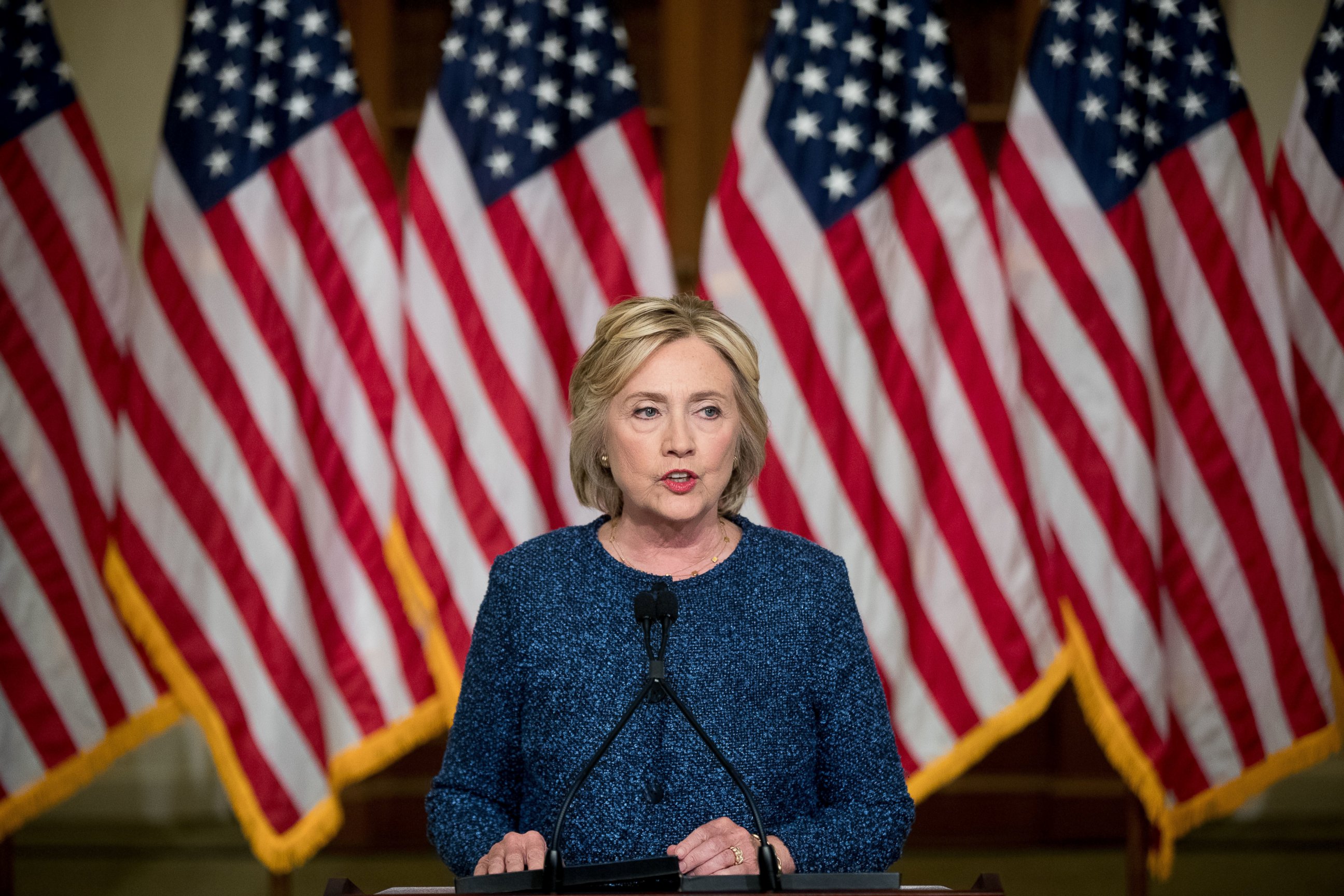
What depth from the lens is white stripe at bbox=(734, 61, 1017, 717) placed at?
120 inches

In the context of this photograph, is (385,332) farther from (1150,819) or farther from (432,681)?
(1150,819)

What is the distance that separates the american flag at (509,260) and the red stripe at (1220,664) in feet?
4.94

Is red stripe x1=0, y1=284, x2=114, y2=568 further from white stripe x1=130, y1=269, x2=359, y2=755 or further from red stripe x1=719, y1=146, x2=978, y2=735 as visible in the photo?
red stripe x1=719, y1=146, x2=978, y2=735

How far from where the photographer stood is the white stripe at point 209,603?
3033 millimetres

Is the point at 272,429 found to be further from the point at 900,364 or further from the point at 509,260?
the point at 900,364

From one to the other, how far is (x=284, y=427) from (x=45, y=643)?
0.79 metres

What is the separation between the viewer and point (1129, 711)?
10.0 ft


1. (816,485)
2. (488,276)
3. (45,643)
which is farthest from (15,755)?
(816,485)

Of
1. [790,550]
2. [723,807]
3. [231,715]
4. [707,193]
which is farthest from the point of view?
[707,193]

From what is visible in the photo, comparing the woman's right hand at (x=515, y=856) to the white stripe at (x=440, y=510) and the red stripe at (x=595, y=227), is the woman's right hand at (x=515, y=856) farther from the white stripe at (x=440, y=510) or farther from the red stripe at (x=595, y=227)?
the red stripe at (x=595, y=227)

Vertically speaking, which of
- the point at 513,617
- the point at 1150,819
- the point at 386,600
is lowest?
the point at 1150,819

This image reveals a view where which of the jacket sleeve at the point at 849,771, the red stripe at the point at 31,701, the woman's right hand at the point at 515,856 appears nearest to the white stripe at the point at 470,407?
the red stripe at the point at 31,701

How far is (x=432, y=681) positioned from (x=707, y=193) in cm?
172

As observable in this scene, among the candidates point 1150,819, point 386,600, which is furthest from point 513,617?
point 1150,819
